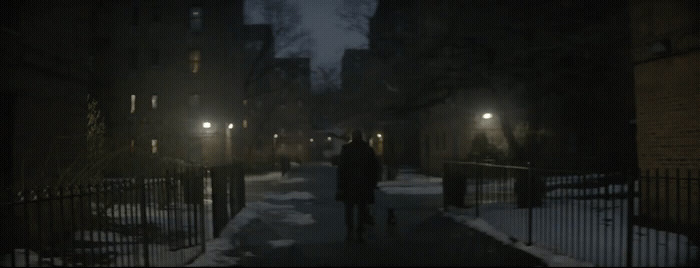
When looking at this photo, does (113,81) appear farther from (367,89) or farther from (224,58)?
(367,89)

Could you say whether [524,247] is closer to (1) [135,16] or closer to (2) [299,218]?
(2) [299,218]

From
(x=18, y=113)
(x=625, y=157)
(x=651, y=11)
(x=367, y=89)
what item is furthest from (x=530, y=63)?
(x=367, y=89)

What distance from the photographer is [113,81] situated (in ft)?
137

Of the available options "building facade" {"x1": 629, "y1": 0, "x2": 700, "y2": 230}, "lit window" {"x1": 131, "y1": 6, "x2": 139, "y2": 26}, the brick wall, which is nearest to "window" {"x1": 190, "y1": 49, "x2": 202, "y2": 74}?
"lit window" {"x1": 131, "y1": 6, "x2": 139, "y2": 26}

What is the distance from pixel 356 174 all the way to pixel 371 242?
1055 mm

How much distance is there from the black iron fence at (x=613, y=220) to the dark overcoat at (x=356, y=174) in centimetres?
227

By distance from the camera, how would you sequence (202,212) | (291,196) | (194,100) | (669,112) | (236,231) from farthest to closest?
(194,100) < (291,196) < (236,231) < (669,112) < (202,212)

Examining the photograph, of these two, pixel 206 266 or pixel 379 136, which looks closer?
pixel 206 266

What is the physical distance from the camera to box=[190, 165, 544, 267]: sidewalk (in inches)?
343

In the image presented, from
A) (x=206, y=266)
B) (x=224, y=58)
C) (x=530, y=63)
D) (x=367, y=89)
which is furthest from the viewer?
(x=224, y=58)

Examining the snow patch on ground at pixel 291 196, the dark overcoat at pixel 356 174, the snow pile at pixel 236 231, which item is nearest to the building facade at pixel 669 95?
the dark overcoat at pixel 356 174

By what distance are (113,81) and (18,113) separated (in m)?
31.1

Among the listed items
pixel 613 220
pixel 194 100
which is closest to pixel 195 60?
pixel 194 100

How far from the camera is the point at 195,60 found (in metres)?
43.2
